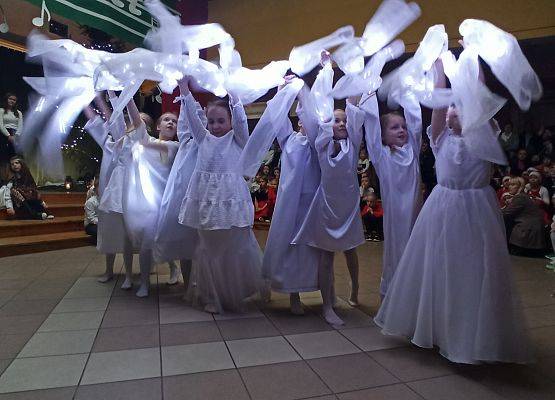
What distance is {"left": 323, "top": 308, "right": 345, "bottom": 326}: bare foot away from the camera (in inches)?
115

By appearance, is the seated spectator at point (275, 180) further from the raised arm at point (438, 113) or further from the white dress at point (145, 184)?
the raised arm at point (438, 113)

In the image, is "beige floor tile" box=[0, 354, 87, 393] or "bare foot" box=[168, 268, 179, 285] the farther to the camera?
"bare foot" box=[168, 268, 179, 285]

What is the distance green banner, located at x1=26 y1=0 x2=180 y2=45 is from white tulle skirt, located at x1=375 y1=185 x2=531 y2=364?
3664 mm

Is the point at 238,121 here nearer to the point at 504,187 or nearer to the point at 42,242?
the point at 42,242

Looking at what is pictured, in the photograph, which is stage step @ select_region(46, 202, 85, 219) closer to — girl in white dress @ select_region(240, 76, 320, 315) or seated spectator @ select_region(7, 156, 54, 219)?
seated spectator @ select_region(7, 156, 54, 219)

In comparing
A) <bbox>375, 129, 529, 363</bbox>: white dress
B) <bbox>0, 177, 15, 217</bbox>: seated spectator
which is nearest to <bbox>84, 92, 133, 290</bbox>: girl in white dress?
<bbox>375, 129, 529, 363</bbox>: white dress

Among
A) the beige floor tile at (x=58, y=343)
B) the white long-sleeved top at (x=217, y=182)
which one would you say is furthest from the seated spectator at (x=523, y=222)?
the beige floor tile at (x=58, y=343)

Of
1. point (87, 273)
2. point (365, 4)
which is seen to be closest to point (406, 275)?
point (87, 273)

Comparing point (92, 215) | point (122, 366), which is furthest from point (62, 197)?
point (122, 366)

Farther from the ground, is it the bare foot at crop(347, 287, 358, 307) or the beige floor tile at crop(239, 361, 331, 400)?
the bare foot at crop(347, 287, 358, 307)

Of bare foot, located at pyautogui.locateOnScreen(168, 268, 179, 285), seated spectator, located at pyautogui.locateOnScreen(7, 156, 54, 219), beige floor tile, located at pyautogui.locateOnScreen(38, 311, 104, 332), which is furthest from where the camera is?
seated spectator, located at pyautogui.locateOnScreen(7, 156, 54, 219)

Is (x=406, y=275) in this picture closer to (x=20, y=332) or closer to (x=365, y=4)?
(x=20, y=332)

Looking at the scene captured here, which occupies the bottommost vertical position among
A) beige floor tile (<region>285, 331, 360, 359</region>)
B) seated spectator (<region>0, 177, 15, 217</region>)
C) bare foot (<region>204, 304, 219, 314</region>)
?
beige floor tile (<region>285, 331, 360, 359</region>)

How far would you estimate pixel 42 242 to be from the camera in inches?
231
